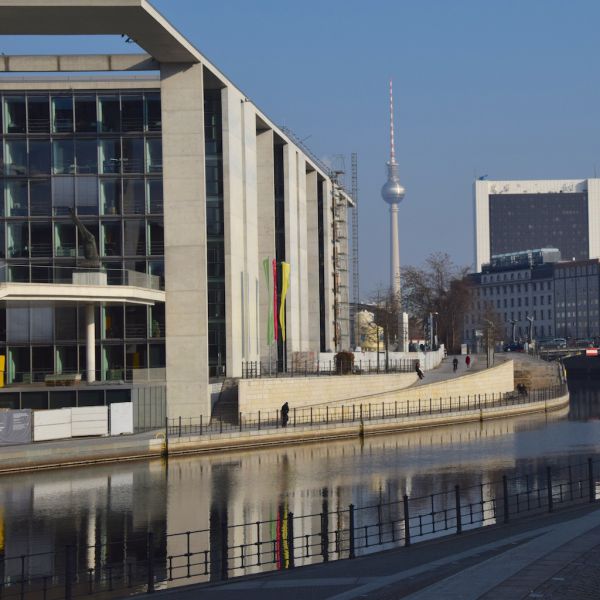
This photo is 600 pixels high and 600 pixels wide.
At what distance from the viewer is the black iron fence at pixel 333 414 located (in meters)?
69.4

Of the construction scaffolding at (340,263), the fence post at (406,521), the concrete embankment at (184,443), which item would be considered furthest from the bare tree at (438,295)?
the fence post at (406,521)

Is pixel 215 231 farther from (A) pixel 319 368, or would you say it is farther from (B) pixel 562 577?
(B) pixel 562 577

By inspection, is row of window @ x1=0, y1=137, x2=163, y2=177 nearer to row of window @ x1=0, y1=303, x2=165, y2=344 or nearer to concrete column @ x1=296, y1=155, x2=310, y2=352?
row of window @ x1=0, y1=303, x2=165, y2=344

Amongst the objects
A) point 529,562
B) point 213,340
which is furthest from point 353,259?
A: point 529,562

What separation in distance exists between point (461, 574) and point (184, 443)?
41.7 m

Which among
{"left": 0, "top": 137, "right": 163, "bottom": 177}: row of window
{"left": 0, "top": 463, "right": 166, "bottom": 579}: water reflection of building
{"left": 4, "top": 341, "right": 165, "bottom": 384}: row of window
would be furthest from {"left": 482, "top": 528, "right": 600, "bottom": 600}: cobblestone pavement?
{"left": 0, "top": 137, "right": 163, "bottom": 177}: row of window

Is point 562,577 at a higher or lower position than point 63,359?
lower

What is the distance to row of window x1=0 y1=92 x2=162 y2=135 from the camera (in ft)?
246

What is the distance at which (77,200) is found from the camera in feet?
249

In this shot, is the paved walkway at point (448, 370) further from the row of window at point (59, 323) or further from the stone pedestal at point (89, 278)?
the stone pedestal at point (89, 278)

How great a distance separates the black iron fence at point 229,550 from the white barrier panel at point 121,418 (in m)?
21.8

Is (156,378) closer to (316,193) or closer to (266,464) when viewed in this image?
(266,464)

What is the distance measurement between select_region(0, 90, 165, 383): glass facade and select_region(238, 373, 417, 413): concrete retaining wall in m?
6.25

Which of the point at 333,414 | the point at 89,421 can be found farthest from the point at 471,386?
the point at 89,421
